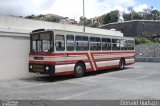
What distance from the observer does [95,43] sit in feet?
61.2

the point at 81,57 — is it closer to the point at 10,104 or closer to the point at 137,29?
the point at 10,104

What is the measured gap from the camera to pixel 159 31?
6081cm

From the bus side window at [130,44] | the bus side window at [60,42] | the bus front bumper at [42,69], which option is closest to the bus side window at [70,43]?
the bus side window at [60,42]

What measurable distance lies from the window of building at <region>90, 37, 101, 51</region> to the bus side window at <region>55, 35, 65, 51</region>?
2.95m

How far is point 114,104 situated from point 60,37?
22.9ft

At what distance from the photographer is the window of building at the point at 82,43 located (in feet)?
55.7

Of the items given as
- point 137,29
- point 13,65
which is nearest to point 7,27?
point 13,65

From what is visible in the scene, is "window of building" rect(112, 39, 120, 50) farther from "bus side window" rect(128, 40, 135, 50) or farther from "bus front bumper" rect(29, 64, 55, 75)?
"bus front bumper" rect(29, 64, 55, 75)

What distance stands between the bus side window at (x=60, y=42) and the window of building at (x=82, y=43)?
141cm

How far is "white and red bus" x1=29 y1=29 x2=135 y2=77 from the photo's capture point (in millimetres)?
15227

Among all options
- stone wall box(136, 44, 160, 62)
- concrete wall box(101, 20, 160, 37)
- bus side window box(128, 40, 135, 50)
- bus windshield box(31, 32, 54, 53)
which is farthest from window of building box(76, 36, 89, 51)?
concrete wall box(101, 20, 160, 37)

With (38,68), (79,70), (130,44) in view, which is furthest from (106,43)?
(38,68)

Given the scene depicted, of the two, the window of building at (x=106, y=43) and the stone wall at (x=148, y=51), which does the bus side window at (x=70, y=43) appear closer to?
the window of building at (x=106, y=43)

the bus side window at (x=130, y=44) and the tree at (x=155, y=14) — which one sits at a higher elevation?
the tree at (x=155, y=14)
